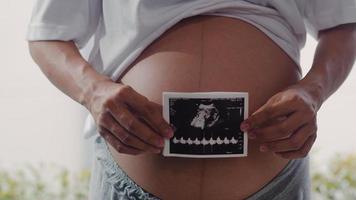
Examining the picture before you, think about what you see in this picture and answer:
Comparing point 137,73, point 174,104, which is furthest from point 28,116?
point 174,104

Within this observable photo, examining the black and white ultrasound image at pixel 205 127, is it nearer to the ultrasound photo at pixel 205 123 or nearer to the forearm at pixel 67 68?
the ultrasound photo at pixel 205 123

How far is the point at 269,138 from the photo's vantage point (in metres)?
0.92

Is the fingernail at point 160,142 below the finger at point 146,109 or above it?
below

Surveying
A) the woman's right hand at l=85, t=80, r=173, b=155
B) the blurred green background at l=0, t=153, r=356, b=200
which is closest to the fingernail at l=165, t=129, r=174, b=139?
the woman's right hand at l=85, t=80, r=173, b=155

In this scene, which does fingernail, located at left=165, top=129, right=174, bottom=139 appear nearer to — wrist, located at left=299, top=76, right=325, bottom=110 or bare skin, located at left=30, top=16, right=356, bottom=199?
bare skin, located at left=30, top=16, right=356, bottom=199

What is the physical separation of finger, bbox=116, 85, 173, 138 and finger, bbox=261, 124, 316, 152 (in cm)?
16

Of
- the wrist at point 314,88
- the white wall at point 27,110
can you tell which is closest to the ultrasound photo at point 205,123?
the wrist at point 314,88

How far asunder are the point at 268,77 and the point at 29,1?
1265 mm

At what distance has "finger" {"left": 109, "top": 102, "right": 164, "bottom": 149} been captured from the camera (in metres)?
0.89

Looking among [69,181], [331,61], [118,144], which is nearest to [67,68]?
[118,144]

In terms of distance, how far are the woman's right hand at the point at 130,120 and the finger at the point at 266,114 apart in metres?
0.12

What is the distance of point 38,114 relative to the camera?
2072mm

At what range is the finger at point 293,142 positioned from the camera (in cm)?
92

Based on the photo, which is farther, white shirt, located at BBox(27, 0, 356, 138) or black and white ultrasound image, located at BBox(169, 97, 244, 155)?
white shirt, located at BBox(27, 0, 356, 138)
